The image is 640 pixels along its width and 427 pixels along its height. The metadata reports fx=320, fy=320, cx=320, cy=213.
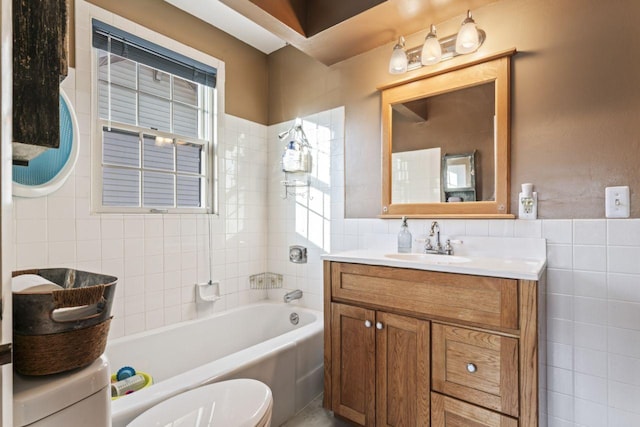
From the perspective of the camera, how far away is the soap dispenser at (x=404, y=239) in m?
1.91

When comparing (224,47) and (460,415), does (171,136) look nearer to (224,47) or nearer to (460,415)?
(224,47)

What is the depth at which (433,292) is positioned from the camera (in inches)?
54.4

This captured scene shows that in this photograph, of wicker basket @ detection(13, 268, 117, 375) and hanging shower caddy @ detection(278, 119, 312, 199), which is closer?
wicker basket @ detection(13, 268, 117, 375)

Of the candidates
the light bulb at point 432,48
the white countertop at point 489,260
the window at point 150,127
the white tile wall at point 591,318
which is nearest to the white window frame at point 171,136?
the window at point 150,127

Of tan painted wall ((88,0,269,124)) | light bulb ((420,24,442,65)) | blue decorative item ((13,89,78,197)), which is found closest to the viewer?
blue decorative item ((13,89,78,197))

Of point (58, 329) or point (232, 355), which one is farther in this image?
point (232, 355)

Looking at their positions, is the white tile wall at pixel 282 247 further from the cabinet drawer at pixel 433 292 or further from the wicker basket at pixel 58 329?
the wicker basket at pixel 58 329

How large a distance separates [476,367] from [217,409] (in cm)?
99

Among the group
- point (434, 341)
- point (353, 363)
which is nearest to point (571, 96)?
point (434, 341)

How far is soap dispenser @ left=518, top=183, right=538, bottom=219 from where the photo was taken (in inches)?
60.7

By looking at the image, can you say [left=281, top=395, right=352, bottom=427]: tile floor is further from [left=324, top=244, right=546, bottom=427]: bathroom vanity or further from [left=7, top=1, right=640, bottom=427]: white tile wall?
[left=7, top=1, right=640, bottom=427]: white tile wall

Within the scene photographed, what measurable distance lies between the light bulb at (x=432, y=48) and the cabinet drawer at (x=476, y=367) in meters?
1.39

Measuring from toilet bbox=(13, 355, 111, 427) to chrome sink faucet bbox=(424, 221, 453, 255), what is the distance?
1586 millimetres

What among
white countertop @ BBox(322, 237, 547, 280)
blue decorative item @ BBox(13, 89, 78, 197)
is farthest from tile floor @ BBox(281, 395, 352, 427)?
blue decorative item @ BBox(13, 89, 78, 197)
